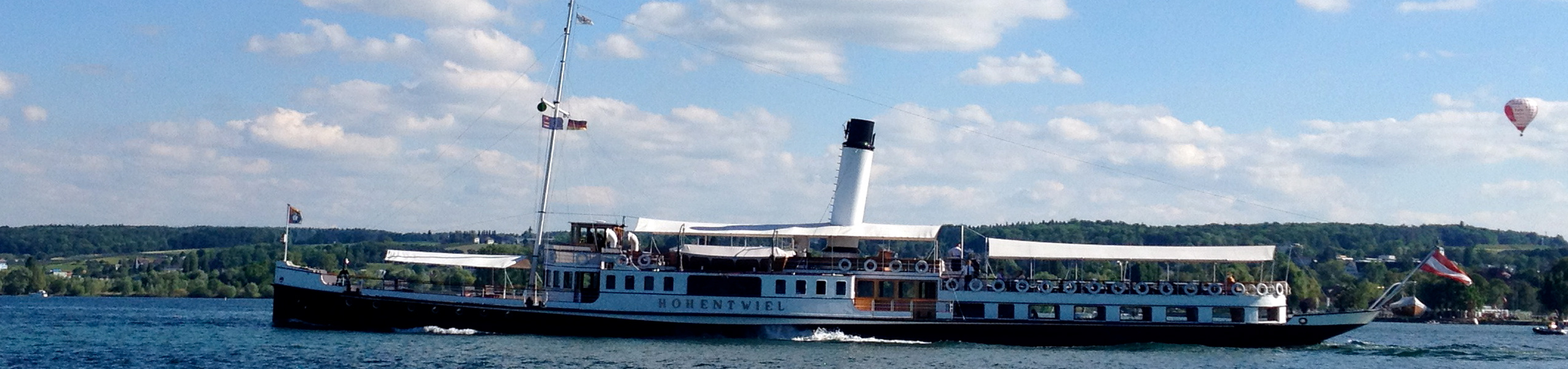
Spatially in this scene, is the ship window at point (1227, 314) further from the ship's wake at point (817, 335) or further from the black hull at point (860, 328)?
the ship's wake at point (817, 335)

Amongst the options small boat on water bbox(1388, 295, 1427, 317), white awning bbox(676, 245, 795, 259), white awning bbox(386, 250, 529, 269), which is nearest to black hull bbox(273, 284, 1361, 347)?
white awning bbox(386, 250, 529, 269)

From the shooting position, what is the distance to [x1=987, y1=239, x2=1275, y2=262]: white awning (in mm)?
47719

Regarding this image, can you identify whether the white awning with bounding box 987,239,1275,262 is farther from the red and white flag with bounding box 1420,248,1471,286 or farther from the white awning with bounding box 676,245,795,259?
the white awning with bounding box 676,245,795,259

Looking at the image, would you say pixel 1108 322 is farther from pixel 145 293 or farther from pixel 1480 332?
pixel 145 293

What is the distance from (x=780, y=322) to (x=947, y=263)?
5659 millimetres

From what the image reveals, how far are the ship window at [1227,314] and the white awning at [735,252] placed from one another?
13.3 m

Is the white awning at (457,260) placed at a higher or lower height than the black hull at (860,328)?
higher

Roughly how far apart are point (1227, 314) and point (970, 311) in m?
8.06

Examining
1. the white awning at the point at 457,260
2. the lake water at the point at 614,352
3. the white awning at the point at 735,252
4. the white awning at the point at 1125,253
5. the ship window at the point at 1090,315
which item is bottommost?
the lake water at the point at 614,352

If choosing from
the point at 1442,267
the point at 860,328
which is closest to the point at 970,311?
the point at 860,328

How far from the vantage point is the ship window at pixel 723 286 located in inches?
1880

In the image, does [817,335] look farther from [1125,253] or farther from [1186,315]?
[1186,315]

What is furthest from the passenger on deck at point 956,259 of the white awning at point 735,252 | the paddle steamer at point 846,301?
the white awning at point 735,252

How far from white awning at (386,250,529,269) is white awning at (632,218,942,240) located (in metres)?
4.11
